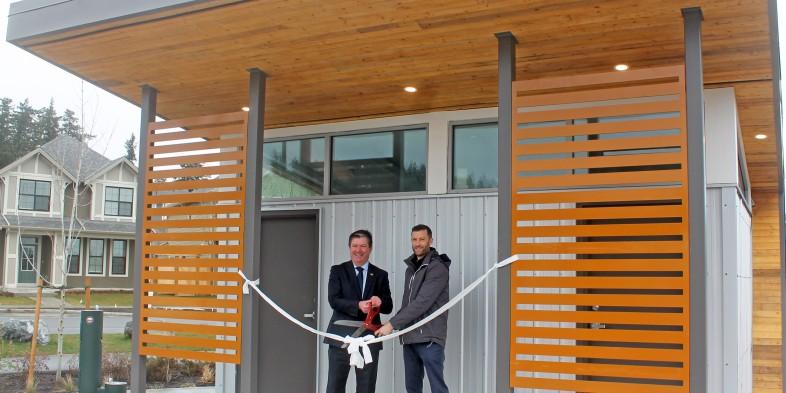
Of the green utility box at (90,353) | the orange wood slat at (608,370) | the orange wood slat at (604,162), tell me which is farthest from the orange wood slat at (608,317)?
the green utility box at (90,353)

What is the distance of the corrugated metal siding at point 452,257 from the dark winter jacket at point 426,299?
2.34ft

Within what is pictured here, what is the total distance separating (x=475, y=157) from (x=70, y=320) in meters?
15.8

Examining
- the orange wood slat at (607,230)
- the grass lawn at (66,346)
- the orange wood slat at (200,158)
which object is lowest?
the grass lawn at (66,346)

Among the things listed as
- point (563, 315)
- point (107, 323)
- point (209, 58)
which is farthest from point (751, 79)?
point (107, 323)

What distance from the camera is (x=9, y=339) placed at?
13133 mm

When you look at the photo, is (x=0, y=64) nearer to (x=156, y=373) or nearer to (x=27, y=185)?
(x=27, y=185)

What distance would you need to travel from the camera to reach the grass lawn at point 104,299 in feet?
77.2

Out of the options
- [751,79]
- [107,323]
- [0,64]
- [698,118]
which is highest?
[0,64]

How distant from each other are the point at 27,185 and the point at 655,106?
935 inches

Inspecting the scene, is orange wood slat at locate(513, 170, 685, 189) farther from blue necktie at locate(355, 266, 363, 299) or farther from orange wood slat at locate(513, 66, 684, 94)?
blue necktie at locate(355, 266, 363, 299)

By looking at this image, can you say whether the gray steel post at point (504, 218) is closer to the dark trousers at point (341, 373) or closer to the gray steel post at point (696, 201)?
the gray steel post at point (696, 201)

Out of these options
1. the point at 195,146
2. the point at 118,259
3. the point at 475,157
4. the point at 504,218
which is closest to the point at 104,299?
the point at 118,259

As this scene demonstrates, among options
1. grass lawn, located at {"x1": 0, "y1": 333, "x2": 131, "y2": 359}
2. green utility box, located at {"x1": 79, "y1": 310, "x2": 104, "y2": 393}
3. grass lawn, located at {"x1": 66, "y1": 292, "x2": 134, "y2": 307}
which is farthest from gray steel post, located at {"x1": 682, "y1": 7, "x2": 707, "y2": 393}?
grass lawn, located at {"x1": 66, "y1": 292, "x2": 134, "y2": 307}

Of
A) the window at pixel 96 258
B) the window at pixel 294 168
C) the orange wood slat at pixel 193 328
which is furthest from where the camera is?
the window at pixel 96 258
